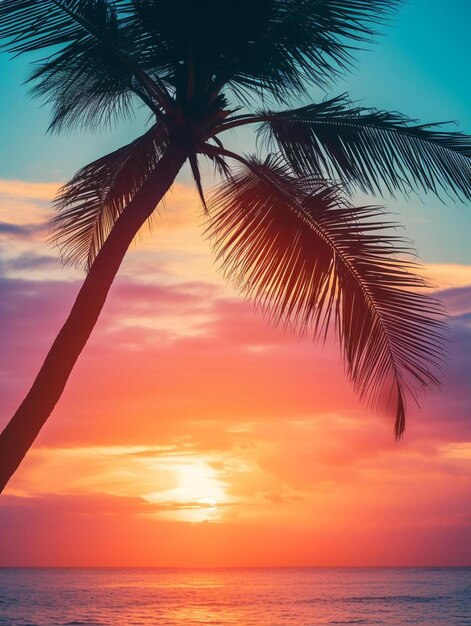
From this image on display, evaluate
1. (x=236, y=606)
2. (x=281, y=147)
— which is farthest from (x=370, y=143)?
(x=236, y=606)

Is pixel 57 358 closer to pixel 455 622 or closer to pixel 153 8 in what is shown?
pixel 153 8

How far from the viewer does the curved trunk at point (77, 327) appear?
16.2 ft

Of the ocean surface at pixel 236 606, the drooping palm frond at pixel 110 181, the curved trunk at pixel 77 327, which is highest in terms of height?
→ the drooping palm frond at pixel 110 181

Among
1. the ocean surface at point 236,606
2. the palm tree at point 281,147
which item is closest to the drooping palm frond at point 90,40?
the palm tree at point 281,147

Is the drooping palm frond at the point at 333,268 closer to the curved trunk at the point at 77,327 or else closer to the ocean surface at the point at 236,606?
the curved trunk at the point at 77,327

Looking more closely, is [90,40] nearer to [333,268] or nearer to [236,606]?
[333,268]

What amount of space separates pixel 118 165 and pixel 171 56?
1.65 metres

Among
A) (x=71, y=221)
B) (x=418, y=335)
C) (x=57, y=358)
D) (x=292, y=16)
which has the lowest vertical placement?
(x=57, y=358)

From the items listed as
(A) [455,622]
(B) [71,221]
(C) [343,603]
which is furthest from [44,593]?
(B) [71,221]

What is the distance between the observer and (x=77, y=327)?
5277mm

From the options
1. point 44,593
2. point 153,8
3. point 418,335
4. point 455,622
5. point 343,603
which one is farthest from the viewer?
point 44,593

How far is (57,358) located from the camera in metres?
5.15

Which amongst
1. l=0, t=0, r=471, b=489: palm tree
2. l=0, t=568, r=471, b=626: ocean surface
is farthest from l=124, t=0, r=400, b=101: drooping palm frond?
l=0, t=568, r=471, b=626: ocean surface

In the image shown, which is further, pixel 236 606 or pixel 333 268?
pixel 236 606
